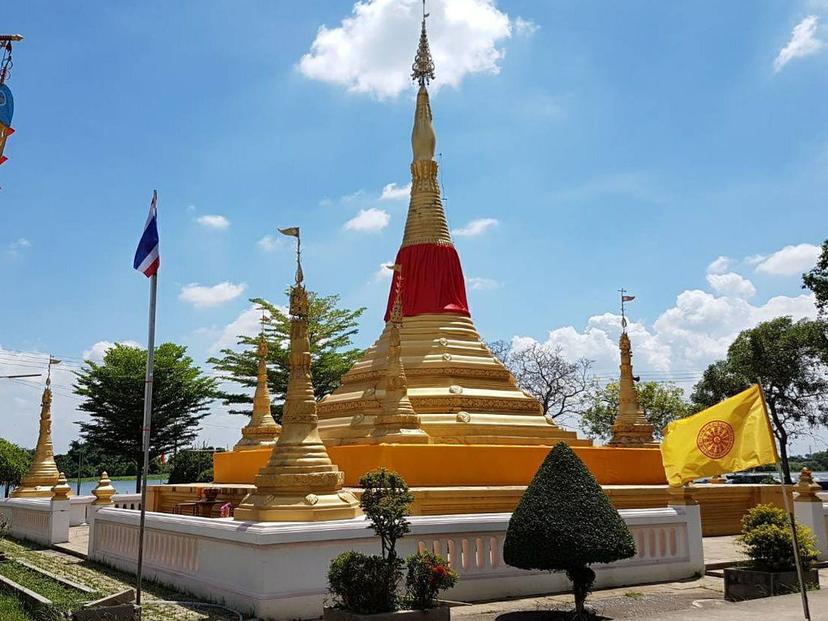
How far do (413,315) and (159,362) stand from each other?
70.3 ft

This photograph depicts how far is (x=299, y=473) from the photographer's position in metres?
12.1

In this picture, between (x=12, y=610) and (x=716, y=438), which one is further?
(x=716, y=438)

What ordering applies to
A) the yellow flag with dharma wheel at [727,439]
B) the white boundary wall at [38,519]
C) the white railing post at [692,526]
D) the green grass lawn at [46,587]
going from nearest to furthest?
1. the green grass lawn at [46,587]
2. the yellow flag with dharma wheel at [727,439]
3. the white railing post at [692,526]
4. the white boundary wall at [38,519]

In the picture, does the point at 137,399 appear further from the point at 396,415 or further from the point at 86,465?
the point at 86,465

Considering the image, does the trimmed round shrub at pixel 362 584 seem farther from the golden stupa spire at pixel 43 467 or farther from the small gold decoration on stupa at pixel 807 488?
the golden stupa spire at pixel 43 467

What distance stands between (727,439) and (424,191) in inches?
582

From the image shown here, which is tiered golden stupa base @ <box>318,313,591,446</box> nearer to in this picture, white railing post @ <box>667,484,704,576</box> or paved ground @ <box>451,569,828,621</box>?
white railing post @ <box>667,484,704,576</box>

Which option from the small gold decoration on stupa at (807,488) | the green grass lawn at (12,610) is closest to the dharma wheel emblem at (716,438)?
the small gold decoration on stupa at (807,488)

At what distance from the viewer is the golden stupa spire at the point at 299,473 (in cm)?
1174

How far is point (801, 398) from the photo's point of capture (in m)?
45.4

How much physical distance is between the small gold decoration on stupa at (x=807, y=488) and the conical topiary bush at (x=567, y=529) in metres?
7.42

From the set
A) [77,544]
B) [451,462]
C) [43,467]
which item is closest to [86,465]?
[43,467]

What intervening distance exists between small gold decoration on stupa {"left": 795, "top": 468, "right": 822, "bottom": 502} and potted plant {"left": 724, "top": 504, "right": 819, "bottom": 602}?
3.59 meters

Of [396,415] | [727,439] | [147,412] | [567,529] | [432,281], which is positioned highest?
[432,281]
